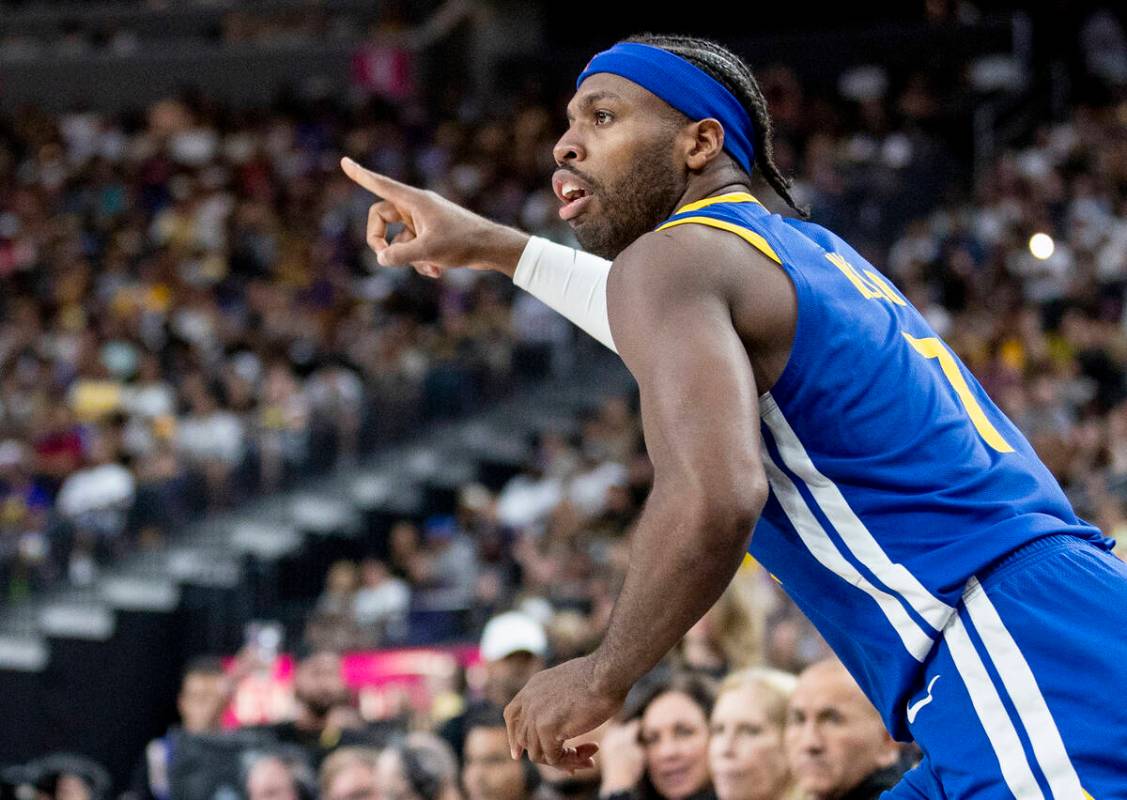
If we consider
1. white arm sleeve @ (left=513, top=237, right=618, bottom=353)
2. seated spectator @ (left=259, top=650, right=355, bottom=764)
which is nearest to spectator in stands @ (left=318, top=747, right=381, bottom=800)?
seated spectator @ (left=259, top=650, right=355, bottom=764)

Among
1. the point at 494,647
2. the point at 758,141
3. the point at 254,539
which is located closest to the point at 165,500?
the point at 254,539

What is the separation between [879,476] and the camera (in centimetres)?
249

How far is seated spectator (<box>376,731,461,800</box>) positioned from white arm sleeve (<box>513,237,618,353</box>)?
2713mm

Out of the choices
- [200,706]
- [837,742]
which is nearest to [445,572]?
[200,706]

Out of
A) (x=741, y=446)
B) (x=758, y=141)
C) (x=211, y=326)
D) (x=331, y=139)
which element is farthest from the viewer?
(x=331, y=139)

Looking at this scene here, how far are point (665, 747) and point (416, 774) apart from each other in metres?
1.26

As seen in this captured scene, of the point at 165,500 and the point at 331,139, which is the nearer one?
the point at 165,500

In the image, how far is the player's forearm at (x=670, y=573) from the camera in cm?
228

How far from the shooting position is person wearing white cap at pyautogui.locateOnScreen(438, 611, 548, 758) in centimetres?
684

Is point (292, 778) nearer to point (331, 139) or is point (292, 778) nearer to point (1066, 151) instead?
point (1066, 151)

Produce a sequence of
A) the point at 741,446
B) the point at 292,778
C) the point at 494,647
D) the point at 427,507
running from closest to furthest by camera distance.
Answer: the point at 741,446 < the point at 292,778 < the point at 494,647 < the point at 427,507

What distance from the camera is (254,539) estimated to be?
13555 millimetres

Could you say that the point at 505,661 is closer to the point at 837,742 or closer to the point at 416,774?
the point at 416,774

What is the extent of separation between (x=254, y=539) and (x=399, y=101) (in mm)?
A: 9085
